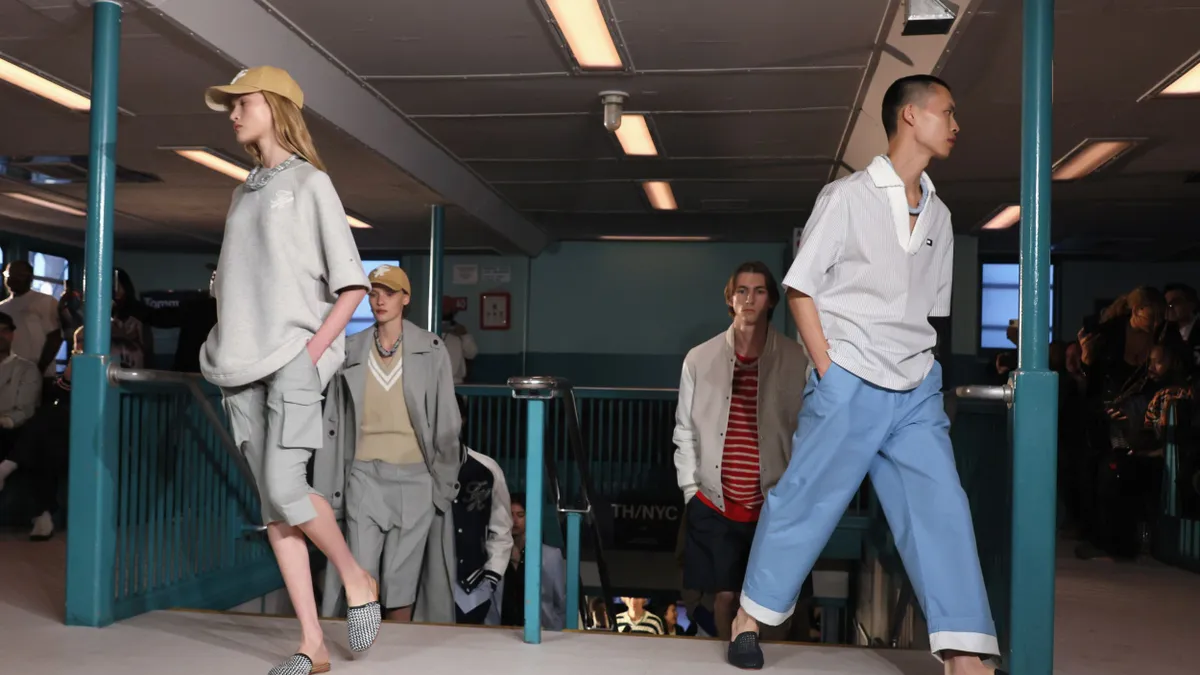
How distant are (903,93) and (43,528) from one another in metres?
5.41

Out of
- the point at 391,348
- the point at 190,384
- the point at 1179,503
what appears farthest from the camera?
the point at 1179,503

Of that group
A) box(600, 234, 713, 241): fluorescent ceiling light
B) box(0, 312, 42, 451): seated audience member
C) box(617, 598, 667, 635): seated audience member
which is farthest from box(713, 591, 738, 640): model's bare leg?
box(600, 234, 713, 241): fluorescent ceiling light

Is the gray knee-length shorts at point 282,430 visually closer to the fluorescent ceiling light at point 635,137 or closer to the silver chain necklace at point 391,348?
the silver chain necklace at point 391,348

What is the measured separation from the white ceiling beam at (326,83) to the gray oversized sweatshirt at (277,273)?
187 centimetres

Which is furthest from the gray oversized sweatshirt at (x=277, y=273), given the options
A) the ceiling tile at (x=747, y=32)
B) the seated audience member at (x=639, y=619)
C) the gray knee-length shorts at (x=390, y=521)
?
the seated audience member at (x=639, y=619)

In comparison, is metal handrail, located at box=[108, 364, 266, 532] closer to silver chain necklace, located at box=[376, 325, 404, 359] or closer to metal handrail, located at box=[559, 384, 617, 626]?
silver chain necklace, located at box=[376, 325, 404, 359]

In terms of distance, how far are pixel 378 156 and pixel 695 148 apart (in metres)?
2.34

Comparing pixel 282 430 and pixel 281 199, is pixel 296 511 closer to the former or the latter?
pixel 282 430

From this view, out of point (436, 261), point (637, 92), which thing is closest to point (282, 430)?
point (637, 92)

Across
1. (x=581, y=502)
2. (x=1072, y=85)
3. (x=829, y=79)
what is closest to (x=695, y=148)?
(x=829, y=79)

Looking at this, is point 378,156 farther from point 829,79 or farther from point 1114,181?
point 1114,181

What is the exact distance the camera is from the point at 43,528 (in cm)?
637

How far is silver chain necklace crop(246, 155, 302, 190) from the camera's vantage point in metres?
3.16

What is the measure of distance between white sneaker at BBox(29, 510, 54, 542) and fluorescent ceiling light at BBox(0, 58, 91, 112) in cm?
234
